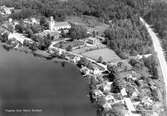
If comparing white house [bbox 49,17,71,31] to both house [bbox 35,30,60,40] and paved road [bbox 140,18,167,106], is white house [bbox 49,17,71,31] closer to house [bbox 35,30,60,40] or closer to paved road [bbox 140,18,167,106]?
house [bbox 35,30,60,40]

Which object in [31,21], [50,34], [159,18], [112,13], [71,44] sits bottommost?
[71,44]

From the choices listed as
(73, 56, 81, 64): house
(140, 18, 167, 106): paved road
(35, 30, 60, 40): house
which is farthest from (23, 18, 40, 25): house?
(140, 18, 167, 106): paved road

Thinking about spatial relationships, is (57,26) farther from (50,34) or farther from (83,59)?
(83,59)

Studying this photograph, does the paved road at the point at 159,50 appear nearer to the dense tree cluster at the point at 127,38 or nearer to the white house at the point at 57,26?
the dense tree cluster at the point at 127,38

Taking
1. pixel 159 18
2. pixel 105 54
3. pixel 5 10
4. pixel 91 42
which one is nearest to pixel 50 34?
pixel 91 42

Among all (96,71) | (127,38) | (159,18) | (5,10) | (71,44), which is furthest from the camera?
(5,10)

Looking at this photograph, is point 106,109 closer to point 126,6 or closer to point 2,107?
point 2,107
